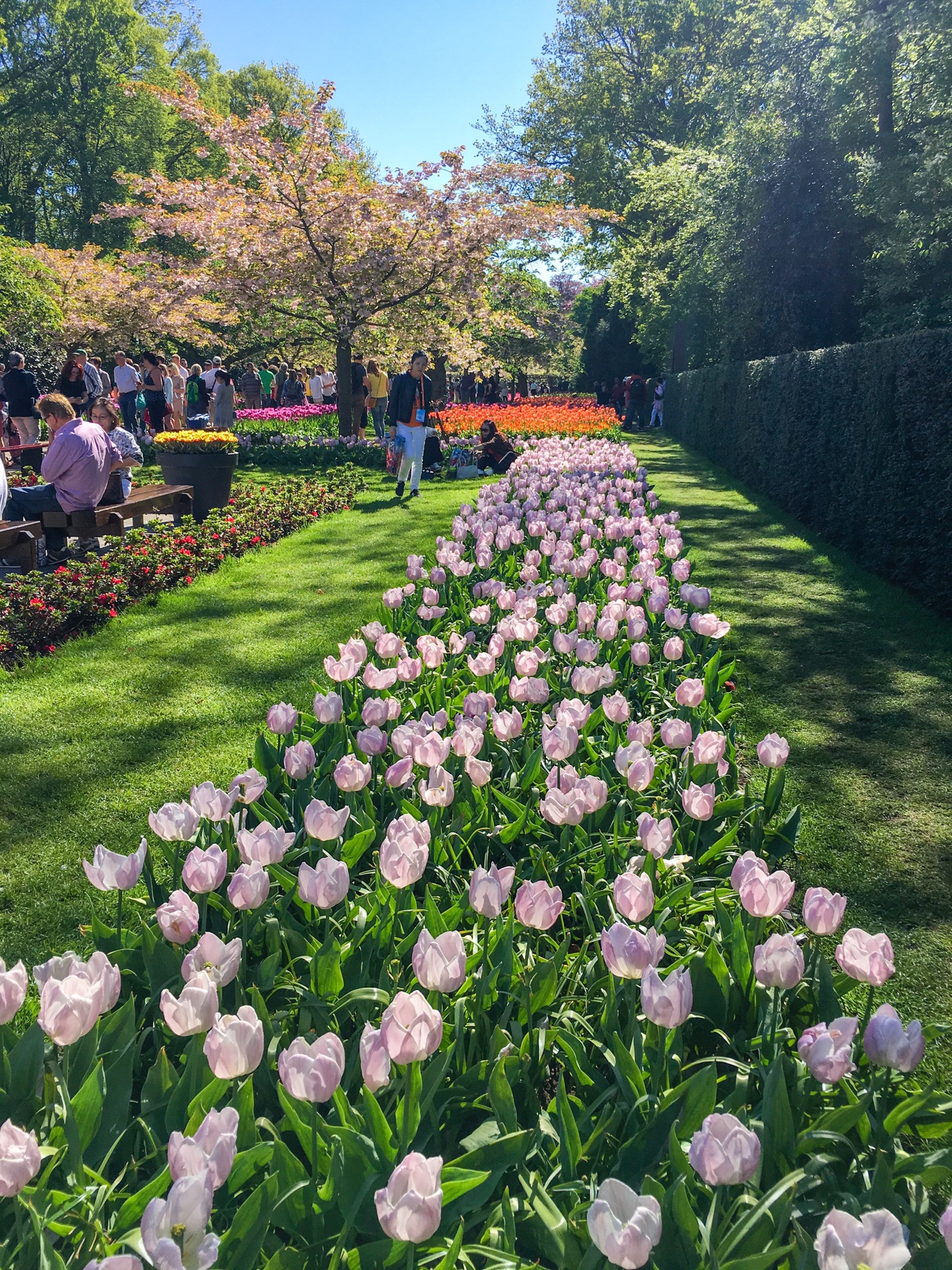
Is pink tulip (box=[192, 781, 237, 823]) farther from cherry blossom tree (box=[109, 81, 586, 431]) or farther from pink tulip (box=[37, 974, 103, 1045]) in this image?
cherry blossom tree (box=[109, 81, 586, 431])

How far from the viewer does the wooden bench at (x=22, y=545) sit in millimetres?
6969

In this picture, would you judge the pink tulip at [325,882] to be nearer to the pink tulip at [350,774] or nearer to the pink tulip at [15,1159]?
the pink tulip at [350,774]

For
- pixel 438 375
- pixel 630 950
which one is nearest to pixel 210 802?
pixel 630 950

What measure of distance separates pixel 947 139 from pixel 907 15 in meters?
1.82

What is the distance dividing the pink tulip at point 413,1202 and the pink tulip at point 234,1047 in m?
0.35

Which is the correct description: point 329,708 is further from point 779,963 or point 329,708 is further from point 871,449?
point 871,449

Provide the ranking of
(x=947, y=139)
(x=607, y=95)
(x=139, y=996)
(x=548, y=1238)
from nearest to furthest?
1. (x=548, y=1238)
2. (x=139, y=996)
3. (x=947, y=139)
4. (x=607, y=95)

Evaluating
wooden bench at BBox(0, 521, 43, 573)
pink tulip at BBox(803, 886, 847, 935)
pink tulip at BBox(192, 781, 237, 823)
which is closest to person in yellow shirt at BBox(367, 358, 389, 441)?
wooden bench at BBox(0, 521, 43, 573)

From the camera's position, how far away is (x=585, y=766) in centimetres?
298

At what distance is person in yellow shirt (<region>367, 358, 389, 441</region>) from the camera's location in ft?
63.4

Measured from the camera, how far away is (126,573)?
6820 millimetres

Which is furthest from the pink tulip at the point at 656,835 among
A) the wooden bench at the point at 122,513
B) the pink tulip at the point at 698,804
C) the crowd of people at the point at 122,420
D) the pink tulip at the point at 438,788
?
the wooden bench at the point at 122,513

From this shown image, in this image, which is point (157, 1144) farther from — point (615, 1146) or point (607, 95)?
point (607, 95)

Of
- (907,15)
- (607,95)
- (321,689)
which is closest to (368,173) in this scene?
(607,95)
